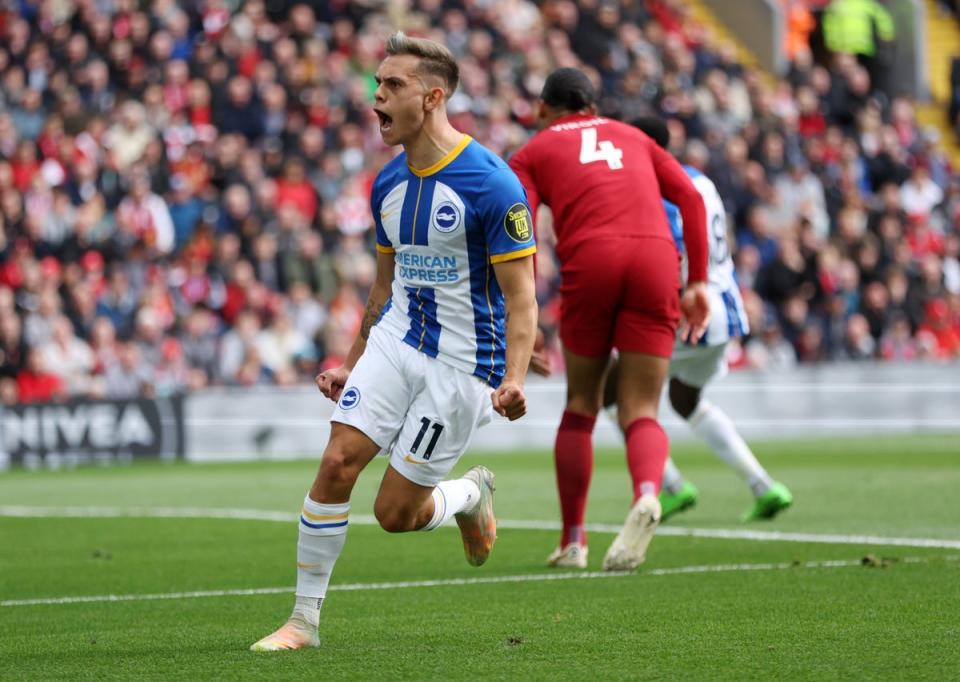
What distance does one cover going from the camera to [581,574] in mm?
8164

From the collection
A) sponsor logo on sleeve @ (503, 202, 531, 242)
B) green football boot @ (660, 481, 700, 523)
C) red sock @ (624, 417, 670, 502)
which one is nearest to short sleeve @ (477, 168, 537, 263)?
sponsor logo on sleeve @ (503, 202, 531, 242)

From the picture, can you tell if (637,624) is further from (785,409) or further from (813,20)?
(813,20)

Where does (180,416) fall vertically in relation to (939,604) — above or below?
below

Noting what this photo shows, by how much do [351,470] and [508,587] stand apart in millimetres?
1764

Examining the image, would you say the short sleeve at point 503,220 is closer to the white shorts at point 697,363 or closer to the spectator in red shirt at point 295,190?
the white shorts at point 697,363

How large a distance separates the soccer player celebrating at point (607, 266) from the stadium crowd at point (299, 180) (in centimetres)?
1160

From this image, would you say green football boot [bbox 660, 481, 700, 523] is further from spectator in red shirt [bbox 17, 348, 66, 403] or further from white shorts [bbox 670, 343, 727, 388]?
spectator in red shirt [bbox 17, 348, 66, 403]

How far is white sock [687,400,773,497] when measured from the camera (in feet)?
34.6

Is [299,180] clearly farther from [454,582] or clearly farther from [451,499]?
[451,499]

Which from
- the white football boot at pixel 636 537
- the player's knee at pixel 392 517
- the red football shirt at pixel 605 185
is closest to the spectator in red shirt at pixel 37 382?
the red football shirt at pixel 605 185

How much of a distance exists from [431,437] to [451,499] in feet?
1.52

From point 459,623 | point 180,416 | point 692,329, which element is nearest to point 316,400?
point 180,416

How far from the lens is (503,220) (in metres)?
6.27

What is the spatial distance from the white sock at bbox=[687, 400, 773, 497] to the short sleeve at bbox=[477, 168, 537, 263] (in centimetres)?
443
